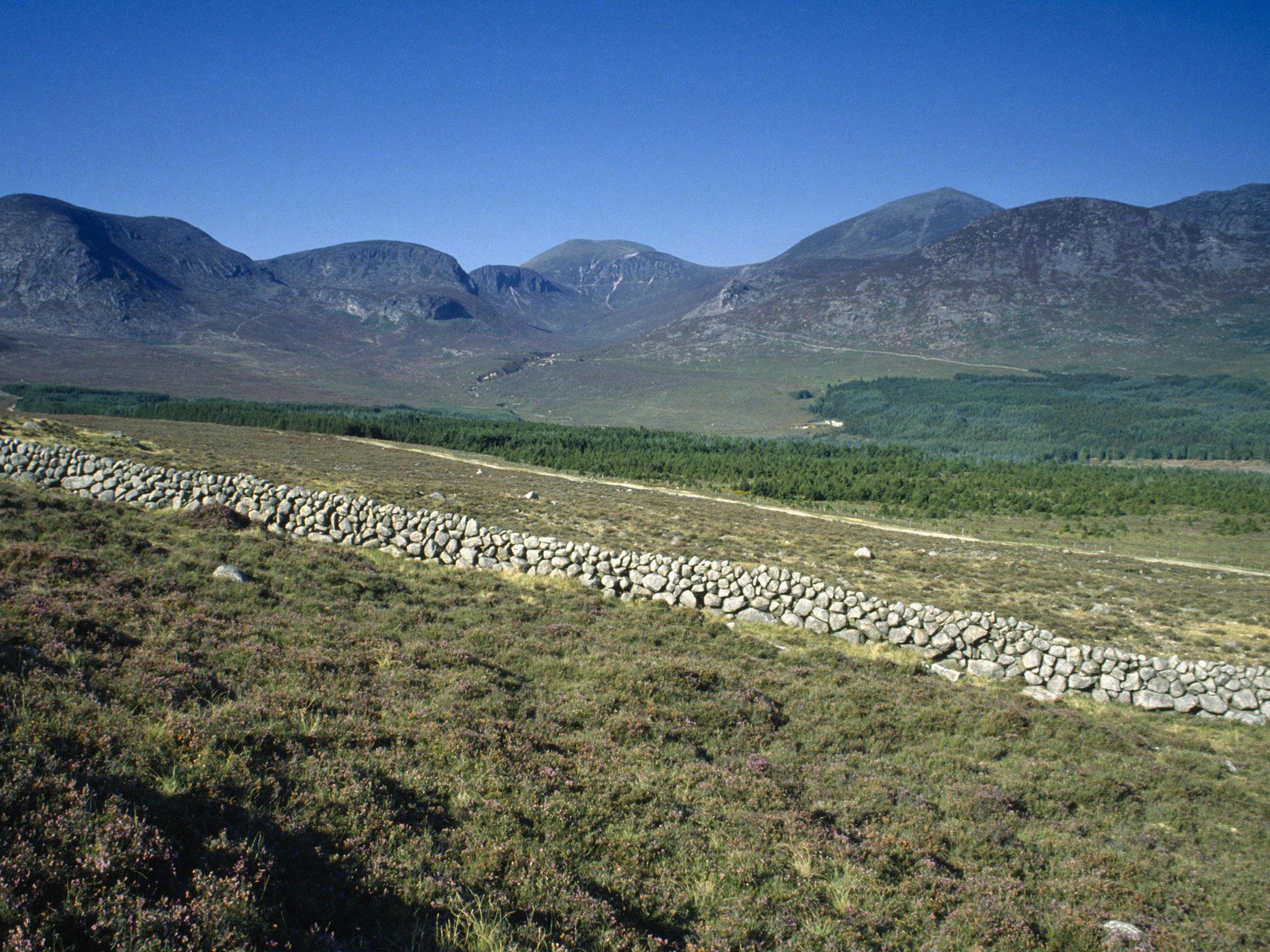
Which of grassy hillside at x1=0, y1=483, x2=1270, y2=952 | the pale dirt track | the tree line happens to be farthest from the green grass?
the tree line

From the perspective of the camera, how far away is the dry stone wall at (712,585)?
13383mm

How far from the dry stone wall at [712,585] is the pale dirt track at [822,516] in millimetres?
21378

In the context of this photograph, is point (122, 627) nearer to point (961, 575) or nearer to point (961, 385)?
point (961, 575)

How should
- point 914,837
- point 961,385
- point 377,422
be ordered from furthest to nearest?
point 961,385 → point 377,422 → point 914,837

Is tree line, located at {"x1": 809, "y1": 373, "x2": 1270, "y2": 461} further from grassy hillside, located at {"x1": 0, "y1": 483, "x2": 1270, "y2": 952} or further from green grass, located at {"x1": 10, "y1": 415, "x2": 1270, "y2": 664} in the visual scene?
grassy hillside, located at {"x1": 0, "y1": 483, "x2": 1270, "y2": 952}

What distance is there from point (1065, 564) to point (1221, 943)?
2439 cm

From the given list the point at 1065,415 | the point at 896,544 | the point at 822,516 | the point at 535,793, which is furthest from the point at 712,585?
the point at 1065,415

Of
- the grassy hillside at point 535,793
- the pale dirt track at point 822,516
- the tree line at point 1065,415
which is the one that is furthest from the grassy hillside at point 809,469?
the grassy hillside at point 535,793

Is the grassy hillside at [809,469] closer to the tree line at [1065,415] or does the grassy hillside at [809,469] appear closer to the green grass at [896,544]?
Result: the green grass at [896,544]

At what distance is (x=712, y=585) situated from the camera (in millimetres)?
17281

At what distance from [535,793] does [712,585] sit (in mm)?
10831

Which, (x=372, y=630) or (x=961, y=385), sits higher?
(x=961, y=385)

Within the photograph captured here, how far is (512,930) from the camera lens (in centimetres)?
485

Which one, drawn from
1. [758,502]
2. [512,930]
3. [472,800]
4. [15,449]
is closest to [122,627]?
[472,800]
